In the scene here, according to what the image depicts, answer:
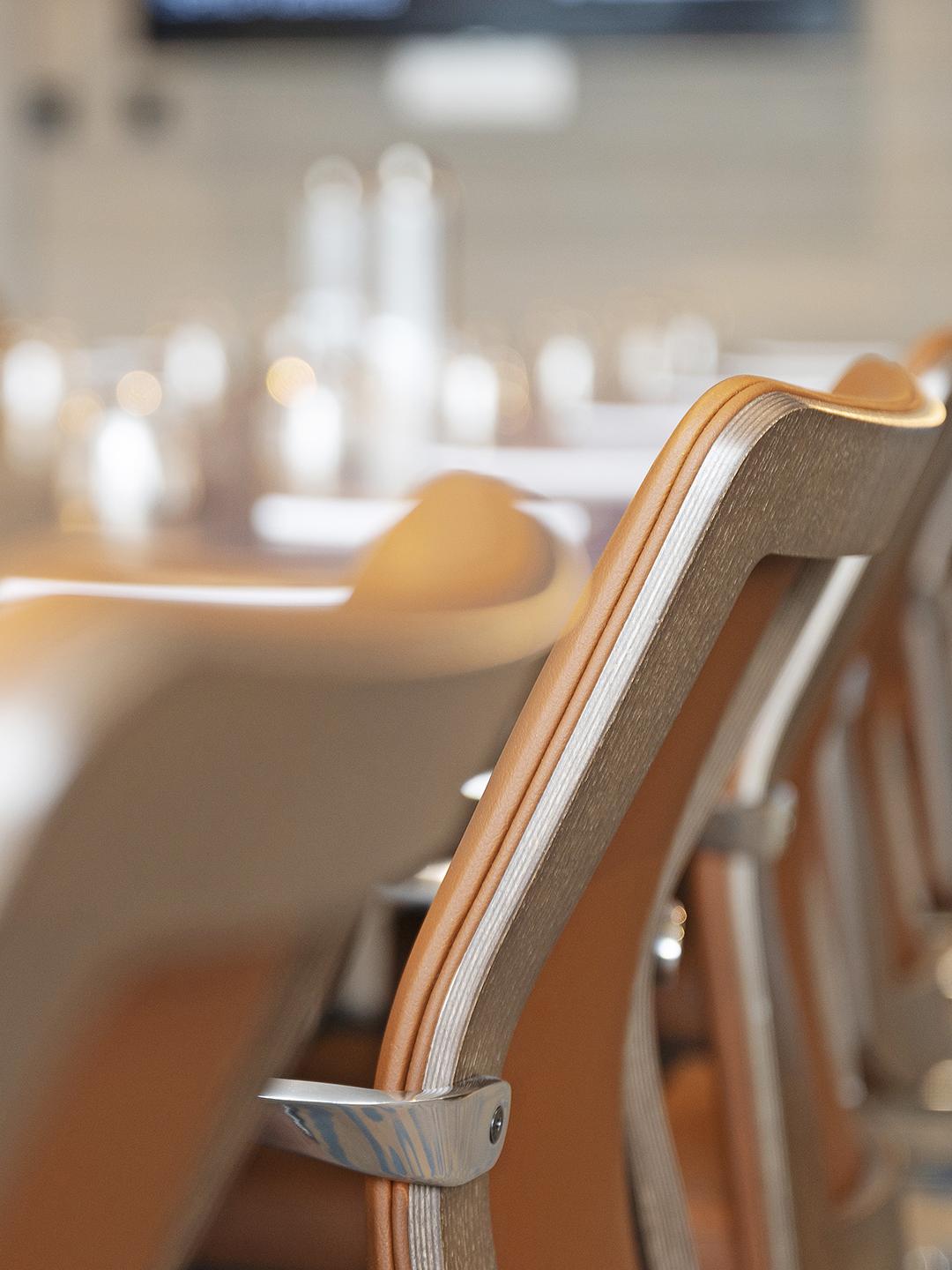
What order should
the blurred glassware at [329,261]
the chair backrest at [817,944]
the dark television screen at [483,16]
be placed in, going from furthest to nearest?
the dark television screen at [483,16], the blurred glassware at [329,261], the chair backrest at [817,944]

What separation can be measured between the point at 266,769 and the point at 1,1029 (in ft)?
0.26

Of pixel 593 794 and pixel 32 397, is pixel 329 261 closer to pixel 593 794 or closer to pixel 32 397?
pixel 32 397

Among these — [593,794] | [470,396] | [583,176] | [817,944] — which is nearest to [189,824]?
[593,794]

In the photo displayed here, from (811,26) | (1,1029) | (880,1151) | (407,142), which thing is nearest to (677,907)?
(880,1151)

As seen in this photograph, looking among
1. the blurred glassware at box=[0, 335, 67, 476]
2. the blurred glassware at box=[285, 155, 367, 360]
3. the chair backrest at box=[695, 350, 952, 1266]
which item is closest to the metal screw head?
the chair backrest at box=[695, 350, 952, 1266]

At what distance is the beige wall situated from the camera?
17.5 feet

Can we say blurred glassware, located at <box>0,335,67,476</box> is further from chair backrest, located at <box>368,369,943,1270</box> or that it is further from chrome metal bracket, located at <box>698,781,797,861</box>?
chair backrest, located at <box>368,369,943,1270</box>

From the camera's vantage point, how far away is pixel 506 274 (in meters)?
5.55

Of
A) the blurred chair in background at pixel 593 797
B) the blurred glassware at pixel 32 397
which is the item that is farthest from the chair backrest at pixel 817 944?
the blurred glassware at pixel 32 397

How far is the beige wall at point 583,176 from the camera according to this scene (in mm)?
5320

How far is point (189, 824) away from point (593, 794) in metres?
0.16

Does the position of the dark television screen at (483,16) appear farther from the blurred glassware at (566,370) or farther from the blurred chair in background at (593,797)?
the blurred chair in background at (593,797)

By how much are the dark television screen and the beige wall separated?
98 mm

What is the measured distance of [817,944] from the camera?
1164 millimetres
